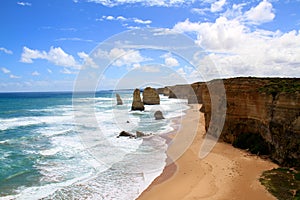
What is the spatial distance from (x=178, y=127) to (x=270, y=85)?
45.7 feet

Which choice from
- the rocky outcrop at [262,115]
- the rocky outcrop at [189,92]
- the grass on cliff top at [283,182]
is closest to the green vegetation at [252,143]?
the rocky outcrop at [262,115]

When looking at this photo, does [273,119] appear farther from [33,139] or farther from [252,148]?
[33,139]

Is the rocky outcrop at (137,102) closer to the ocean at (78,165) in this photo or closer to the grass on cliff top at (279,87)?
the ocean at (78,165)

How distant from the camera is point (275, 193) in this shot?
10227 millimetres

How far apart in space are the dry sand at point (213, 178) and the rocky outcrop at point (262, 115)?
92 centimetres

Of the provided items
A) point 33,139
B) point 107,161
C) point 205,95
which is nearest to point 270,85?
point 205,95

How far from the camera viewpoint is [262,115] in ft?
49.5

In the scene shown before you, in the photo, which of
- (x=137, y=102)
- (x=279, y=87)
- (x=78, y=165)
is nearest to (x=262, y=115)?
(x=279, y=87)

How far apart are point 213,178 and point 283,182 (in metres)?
2.93

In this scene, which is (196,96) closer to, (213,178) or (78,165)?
(78,165)

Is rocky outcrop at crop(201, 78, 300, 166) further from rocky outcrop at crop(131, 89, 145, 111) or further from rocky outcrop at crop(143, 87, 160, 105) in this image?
rocky outcrop at crop(143, 87, 160, 105)

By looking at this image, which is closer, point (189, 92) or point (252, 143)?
point (252, 143)

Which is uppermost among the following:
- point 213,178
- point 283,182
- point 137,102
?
point 137,102

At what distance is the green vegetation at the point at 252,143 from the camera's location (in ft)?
49.8
